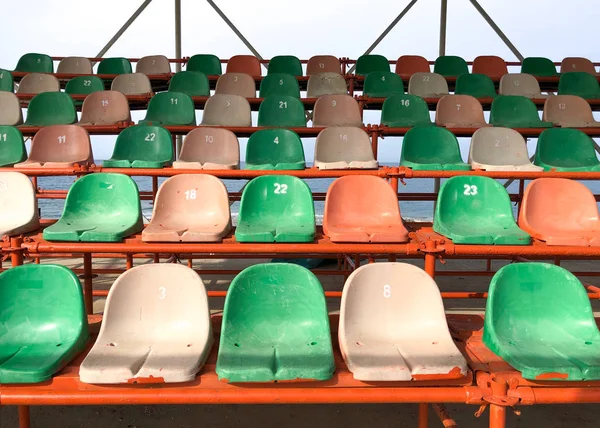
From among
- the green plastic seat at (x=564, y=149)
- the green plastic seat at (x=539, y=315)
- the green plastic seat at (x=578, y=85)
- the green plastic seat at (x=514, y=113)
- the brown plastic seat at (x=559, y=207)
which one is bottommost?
the green plastic seat at (x=539, y=315)

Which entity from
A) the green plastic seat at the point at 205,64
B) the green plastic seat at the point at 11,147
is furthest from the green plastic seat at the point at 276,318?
the green plastic seat at the point at 205,64

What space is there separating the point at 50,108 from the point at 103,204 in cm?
237

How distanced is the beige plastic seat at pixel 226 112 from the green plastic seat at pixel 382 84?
1.52m

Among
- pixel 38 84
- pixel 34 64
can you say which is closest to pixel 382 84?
pixel 38 84

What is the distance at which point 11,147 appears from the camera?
3.81 meters

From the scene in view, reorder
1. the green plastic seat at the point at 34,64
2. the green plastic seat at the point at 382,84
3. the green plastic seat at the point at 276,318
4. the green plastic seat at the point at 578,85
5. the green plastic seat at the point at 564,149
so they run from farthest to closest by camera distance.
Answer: the green plastic seat at the point at 34,64, the green plastic seat at the point at 578,85, the green plastic seat at the point at 382,84, the green plastic seat at the point at 564,149, the green plastic seat at the point at 276,318

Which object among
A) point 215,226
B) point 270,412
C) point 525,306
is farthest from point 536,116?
point 270,412

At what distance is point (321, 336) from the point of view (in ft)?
6.50

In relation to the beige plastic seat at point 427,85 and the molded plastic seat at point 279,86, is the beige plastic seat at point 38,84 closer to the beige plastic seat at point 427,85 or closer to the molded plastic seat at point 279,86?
the molded plastic seat at point 279,86

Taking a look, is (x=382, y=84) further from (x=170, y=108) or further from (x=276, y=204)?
(x=276, y=204)

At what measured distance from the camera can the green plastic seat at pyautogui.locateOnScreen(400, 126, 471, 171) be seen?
387 centimetres

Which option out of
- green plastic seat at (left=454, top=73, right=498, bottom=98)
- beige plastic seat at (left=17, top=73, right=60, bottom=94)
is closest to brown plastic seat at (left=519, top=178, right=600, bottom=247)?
green plastic seat at (left=454, top=73, right=498, bottom=98)

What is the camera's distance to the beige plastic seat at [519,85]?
5.64m

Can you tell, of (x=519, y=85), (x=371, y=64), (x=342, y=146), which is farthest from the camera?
(x=371, y=64)
